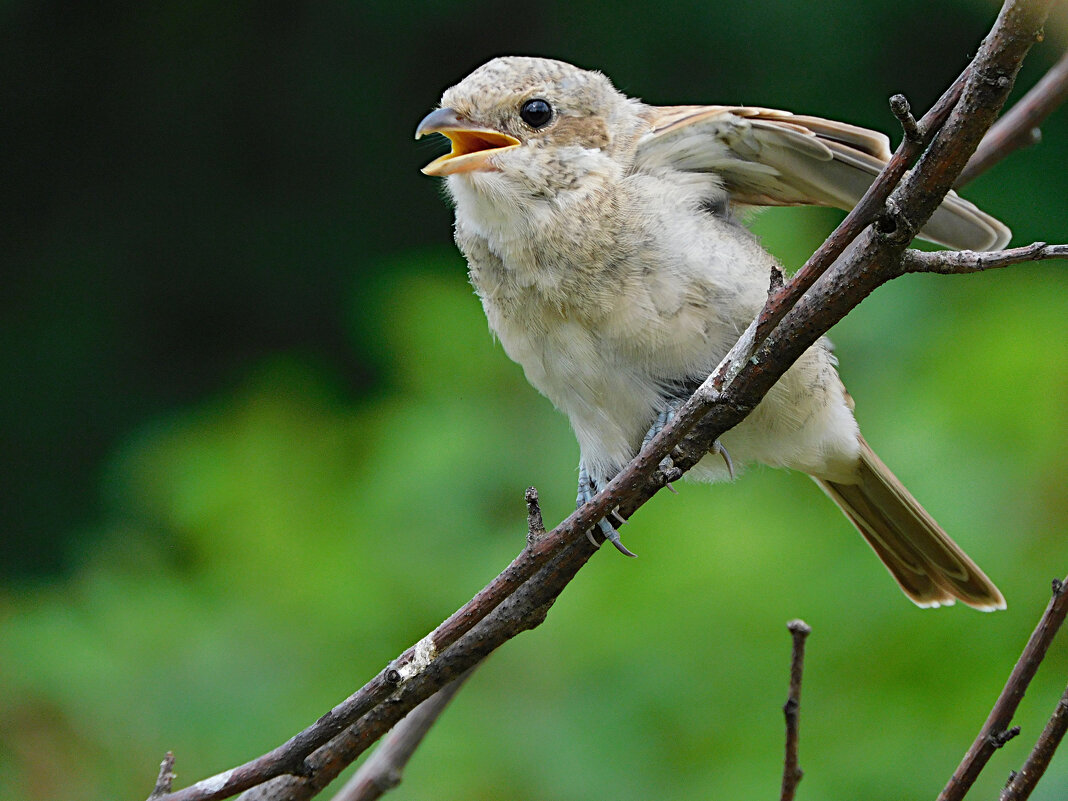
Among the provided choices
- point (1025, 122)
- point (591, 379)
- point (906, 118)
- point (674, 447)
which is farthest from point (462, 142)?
point (906, 118)

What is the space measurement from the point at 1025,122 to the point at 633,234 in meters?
0.66

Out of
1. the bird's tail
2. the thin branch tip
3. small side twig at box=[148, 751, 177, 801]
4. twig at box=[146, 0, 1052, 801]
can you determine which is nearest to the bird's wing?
the bird's tail

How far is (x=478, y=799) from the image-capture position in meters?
2.48

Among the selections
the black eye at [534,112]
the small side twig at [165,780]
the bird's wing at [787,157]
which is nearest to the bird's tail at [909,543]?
the bird's wing at [787,157]

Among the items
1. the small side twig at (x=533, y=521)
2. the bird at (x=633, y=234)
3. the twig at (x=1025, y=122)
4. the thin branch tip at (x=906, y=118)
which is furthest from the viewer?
the bird at (x=633, y=234)

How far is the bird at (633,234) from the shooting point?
2.09 m

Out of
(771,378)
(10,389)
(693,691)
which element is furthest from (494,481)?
(10,389)

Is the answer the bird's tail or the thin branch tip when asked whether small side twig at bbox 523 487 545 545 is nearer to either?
the thin branch tip

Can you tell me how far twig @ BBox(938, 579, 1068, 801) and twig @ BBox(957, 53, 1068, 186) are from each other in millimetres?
831

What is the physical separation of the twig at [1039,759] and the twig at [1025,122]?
0.95m

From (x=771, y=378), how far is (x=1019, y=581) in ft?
4.62

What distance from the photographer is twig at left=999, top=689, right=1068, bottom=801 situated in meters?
1.25

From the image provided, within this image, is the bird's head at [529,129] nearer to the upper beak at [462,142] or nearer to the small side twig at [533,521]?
the upper beak at [462,142]

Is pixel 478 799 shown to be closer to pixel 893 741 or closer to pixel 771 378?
pixel 893 741
